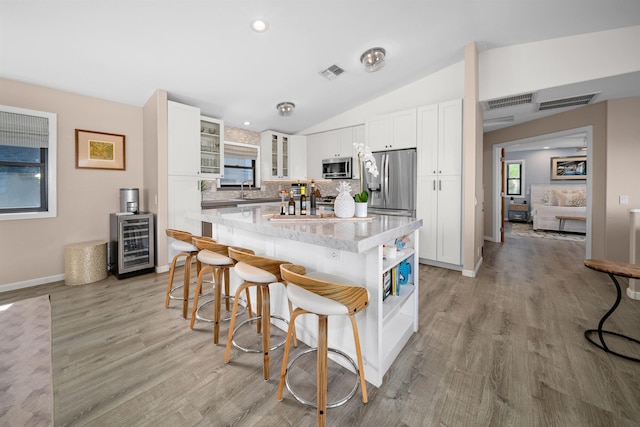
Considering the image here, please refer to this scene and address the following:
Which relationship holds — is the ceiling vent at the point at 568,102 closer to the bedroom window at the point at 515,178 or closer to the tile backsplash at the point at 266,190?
the tile backsplash at the point at 266,190

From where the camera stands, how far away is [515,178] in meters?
9.37

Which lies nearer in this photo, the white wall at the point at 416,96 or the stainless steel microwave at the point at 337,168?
the white wall at the point at 416,96

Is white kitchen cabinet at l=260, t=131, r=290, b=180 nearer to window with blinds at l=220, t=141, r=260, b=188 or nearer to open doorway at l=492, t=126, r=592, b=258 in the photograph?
window with blinds at l=220, t=141, r=260, b=188

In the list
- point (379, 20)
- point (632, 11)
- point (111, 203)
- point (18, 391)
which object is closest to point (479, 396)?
point (18, 391)

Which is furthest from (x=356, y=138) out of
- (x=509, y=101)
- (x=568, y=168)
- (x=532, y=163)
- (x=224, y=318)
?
(x=568, y=168)

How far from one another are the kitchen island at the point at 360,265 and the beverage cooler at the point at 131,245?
1854 millimetres

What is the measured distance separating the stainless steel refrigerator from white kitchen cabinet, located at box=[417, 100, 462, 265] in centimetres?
12

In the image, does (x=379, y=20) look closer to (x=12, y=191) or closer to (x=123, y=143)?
(x=123, y=143)

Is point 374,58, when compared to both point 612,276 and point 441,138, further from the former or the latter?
point 612,276

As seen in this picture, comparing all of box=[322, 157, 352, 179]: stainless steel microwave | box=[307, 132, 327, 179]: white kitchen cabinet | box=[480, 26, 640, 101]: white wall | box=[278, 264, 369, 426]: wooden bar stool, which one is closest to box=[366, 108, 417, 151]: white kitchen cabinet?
box=[322, 157, 352, 179]: stainless steel microwave

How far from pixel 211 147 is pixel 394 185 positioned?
3056mm

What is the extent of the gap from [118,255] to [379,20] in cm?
409

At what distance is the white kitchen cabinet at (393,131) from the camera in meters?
4.11

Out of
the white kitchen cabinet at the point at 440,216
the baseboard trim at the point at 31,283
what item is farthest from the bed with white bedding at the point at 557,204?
the baseboard trim at the point at 31,283
